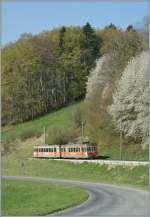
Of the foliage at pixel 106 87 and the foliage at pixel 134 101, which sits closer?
the foliage at pixel 134 101

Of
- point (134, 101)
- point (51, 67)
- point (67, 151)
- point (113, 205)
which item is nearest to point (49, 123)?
point (51, 67)

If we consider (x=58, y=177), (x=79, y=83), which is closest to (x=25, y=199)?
(x=58, y=177)

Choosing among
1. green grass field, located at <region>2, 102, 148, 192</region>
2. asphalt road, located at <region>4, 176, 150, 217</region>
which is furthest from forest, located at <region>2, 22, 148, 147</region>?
asphalt road, located at <region>4, 176, 150, 217</region>

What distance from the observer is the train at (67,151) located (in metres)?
68.1

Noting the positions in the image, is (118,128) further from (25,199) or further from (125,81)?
(25,199)

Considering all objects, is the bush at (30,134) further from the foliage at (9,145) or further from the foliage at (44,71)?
the foliage at (44,71)

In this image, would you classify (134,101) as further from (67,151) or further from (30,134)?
(30,134)

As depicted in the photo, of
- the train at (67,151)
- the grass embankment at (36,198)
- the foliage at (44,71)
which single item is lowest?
the grass embankment at (36,198)

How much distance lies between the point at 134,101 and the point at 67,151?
12.7 meters

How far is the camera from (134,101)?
64.1 m

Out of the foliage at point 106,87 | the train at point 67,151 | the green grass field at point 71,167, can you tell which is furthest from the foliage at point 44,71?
the train at point 67,151

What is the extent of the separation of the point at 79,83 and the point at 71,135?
23140 mm

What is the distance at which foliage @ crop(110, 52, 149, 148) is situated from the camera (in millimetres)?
61250

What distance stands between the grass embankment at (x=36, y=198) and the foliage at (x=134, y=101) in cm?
1608
